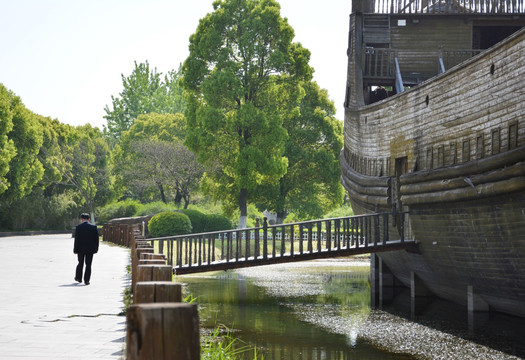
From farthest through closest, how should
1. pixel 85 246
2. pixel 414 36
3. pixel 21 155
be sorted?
pixel 21 155 < pixel 414 36 < pixel 85 246

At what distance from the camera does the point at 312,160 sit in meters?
43.7

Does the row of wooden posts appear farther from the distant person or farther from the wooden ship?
the distant person

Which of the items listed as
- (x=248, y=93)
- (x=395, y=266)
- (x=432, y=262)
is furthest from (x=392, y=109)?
(x=248, y=93)

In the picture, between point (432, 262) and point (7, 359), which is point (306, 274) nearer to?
point (432, 262)

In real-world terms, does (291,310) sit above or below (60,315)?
below

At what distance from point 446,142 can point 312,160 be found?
29897mm

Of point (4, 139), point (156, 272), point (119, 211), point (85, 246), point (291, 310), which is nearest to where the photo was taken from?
point (156, 272)

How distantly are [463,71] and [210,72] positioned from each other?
26.6m

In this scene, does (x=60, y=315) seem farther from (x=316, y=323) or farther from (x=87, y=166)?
(x=87, y=166)

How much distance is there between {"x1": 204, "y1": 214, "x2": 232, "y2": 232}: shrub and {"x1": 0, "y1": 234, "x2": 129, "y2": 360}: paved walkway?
2421 centimetres

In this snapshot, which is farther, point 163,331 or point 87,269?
point 87,269

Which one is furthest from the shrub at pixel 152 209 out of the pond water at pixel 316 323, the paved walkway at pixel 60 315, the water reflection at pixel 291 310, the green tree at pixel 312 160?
the paved walkway at pixel 60 315

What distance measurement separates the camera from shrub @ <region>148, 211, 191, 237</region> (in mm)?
36625

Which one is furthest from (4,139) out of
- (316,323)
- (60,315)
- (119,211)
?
(60,315)
